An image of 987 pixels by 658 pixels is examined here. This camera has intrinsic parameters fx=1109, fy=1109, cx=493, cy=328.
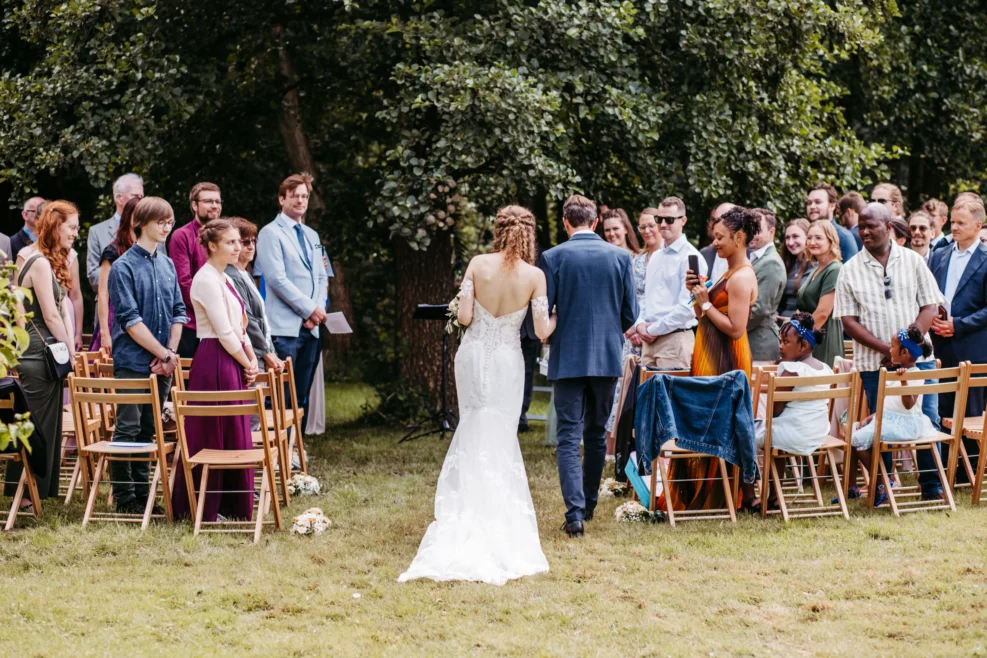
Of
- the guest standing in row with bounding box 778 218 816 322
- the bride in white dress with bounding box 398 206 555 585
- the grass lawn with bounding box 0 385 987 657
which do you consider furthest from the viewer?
the guest standing in row with bounding box 778 218 816 322

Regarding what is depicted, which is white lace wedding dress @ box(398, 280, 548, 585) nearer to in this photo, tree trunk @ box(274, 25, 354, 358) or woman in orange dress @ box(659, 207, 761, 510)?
woman in orange dress @ box(659, 207, 761, 510)

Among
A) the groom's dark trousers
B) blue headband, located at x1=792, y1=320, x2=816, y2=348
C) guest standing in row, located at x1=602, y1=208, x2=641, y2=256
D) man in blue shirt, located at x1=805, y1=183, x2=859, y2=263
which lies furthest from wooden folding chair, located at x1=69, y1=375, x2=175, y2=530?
man in blue shirt, located at x1=805, y1=183, x2=859, y2=263

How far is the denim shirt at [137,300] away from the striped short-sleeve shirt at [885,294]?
4646 mm

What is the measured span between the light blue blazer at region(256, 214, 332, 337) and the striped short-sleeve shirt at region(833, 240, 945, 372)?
428 cm

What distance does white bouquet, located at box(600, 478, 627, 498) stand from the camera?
793 cm

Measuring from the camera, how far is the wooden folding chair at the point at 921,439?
23.0 feet

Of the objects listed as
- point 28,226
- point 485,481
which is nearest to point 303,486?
point 485,481

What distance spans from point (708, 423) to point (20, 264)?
16.1 ft

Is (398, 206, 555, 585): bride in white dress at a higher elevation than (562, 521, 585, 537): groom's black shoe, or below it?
→ higher

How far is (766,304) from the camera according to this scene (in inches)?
325

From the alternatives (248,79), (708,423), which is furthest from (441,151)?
(708,423)

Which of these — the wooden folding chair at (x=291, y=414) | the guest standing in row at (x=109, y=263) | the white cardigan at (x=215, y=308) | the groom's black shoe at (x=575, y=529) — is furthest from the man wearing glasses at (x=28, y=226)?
the groom's black shoe at (x=575, y=529)

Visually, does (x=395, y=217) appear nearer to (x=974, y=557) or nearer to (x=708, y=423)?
(x=708, y=423)

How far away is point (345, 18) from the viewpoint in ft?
34.7
